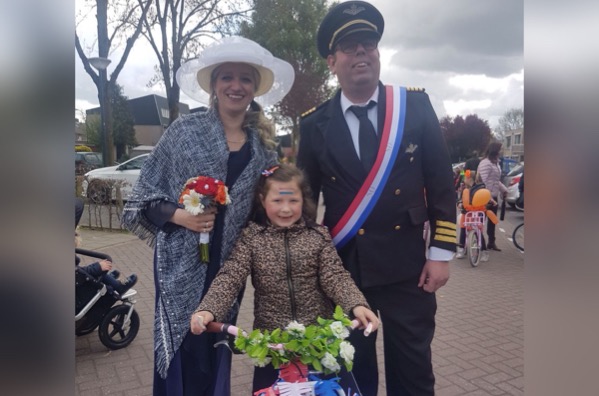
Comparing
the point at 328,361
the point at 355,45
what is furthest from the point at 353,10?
the point at 328,361

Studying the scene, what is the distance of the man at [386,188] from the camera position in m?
2.23

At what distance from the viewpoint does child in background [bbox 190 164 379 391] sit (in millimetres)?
2139

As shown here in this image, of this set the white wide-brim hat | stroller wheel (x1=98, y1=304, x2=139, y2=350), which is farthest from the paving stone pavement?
the white wide-brim hat

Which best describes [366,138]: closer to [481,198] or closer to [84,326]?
[84,326]

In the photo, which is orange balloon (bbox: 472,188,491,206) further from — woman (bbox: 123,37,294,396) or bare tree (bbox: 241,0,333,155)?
bare tree (bbox: 241,0,333,155)

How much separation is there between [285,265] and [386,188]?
22.3 inches

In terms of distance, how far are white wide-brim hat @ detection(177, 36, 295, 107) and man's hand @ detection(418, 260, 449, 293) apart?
3.81 feet

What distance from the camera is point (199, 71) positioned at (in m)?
2.38

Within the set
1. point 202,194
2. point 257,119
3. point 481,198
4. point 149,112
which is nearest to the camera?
point 202,194

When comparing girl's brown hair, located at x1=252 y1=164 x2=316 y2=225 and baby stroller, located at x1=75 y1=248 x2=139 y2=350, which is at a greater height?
girl's brown hair, located at x1=252 y1=164 x2=316 y2=225

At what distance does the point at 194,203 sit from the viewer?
2041mm

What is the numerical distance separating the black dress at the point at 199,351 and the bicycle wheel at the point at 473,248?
20.2 feet
